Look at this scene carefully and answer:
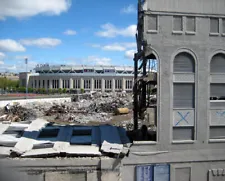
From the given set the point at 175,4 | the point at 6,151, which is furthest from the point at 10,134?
the point at 175,4

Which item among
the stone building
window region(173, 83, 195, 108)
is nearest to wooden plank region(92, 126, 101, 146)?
the stone building

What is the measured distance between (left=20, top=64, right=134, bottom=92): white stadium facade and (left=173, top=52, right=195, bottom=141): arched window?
89.2 meters

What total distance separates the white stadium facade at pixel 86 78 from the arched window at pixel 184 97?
8923 cm

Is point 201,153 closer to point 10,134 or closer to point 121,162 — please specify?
point 121,162

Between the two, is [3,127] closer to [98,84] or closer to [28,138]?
[28,138]

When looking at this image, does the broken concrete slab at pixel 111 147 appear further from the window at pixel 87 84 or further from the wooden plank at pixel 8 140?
the window at pixel 87 84

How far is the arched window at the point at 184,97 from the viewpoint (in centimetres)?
939

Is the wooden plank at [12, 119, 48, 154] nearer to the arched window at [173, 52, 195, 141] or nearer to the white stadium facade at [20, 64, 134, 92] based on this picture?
Result: the arched window at [173, 52, 195, 141]

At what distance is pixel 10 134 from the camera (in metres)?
10.5

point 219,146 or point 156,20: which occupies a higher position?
point 156,20

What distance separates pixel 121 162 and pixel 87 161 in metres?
1.17

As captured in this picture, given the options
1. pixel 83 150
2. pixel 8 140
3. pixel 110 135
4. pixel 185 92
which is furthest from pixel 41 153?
pixel 185 92

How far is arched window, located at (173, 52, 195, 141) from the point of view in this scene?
9.39 metres

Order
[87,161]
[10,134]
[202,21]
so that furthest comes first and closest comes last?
[10,134] < [202,21] < [87,161]
